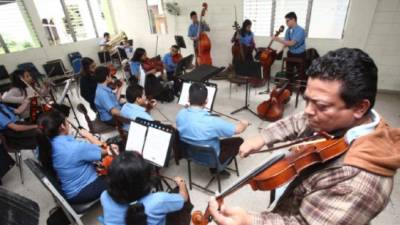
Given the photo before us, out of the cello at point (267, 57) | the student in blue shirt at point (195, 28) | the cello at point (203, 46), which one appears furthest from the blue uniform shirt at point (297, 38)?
the student in blue shirt at point (195, 28)

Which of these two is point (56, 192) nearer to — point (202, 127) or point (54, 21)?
point (202, 127)

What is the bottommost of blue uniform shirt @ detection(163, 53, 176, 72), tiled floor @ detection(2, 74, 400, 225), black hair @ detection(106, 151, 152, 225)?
tiled floor @ detection(2, 74, 400, 225)

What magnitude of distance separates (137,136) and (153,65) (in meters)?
3.28

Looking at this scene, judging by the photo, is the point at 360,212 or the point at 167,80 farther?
the point at 167,80

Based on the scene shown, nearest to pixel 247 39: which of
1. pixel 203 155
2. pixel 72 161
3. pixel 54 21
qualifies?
pixel 203 155

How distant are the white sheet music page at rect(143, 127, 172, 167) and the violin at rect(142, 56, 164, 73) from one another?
10.5 feet

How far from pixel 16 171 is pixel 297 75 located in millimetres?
5084

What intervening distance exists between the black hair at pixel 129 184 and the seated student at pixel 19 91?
9.28 feet

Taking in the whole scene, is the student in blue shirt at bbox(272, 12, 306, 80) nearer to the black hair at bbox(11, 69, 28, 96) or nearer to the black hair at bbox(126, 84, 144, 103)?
the black hair at bbox(126, 84, 144, 103)

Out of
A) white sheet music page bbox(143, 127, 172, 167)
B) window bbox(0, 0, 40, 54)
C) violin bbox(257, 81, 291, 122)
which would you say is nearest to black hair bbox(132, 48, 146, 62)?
violin bbox(257, 81, 291, 122)

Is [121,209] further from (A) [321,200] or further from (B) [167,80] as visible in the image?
(B) [167,80]

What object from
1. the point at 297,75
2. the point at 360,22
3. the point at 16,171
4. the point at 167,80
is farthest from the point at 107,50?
the point at 360,22

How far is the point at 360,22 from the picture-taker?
161 inches

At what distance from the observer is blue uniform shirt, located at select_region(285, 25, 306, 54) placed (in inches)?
169
